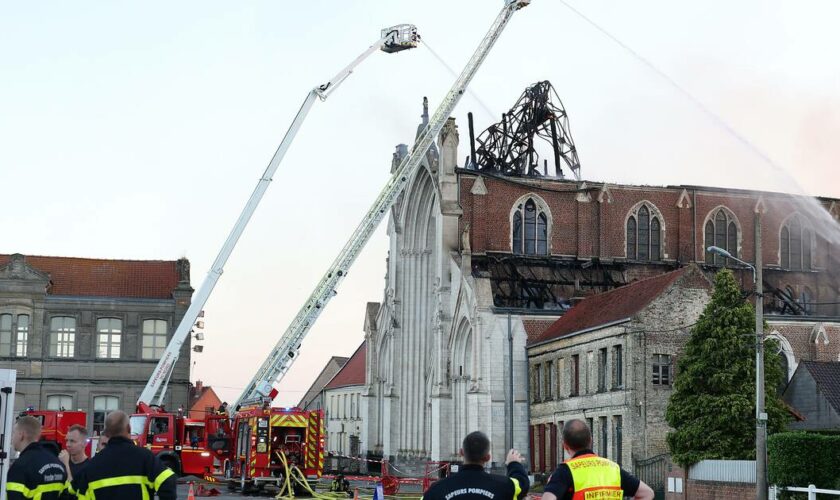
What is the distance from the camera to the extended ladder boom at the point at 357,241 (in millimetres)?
45906

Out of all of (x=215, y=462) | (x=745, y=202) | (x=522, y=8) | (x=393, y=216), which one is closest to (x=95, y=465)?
(x=215, y=462)

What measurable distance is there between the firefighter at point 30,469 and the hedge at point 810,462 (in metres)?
23.2

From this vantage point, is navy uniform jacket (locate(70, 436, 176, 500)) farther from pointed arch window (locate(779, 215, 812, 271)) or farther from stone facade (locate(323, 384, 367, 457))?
stone facade (locate(323, 384, 367, 457))

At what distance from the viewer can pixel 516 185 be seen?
6569 centimetres

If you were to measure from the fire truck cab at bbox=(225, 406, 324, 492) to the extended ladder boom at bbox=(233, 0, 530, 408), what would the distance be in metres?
4.71

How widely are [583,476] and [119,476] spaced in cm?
363

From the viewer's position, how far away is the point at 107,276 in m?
65.5

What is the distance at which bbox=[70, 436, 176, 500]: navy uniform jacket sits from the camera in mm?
9844

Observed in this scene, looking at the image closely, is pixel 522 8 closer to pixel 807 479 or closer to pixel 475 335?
pixel 475 335

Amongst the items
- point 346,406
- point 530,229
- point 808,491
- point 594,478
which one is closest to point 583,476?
point 594,478

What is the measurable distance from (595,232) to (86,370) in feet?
89.2

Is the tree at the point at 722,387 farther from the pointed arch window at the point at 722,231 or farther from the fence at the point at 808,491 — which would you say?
the pointed arch window at the point at 722,231

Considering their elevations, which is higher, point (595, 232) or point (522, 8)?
point (522, 8)

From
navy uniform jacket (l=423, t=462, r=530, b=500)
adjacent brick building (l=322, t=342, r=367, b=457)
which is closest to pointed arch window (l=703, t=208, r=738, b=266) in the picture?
adjacent brick building (l=322, t=342, r=367, b=457)
